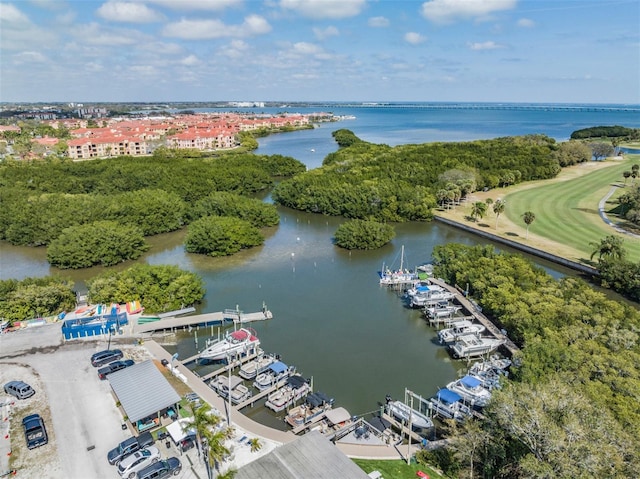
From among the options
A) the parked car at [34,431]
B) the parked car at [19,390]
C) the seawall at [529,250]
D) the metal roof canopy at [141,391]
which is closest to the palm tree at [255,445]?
the metal roof canopy at [141,391]

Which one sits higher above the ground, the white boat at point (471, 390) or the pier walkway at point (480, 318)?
the pier walkway at point (480, 318)

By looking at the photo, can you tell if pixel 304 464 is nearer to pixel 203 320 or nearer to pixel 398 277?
pixel 203 320

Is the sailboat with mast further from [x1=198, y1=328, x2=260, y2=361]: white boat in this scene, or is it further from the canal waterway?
[x1=198, y1=328, x2=260, y2=361]: white boat

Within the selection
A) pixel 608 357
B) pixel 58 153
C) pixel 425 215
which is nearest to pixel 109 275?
pixel 608 357

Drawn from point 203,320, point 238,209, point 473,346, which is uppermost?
point 238,209

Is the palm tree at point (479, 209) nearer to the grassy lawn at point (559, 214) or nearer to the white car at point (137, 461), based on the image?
the grassy lawn at point (559, 214)

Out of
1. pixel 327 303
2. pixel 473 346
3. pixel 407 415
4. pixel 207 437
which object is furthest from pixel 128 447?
pixel 473 346

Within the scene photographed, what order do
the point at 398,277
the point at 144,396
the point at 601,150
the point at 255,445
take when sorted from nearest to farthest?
the point at 255,445 < the point at 144,396 < the point at 398,277 < the point at 601,150
